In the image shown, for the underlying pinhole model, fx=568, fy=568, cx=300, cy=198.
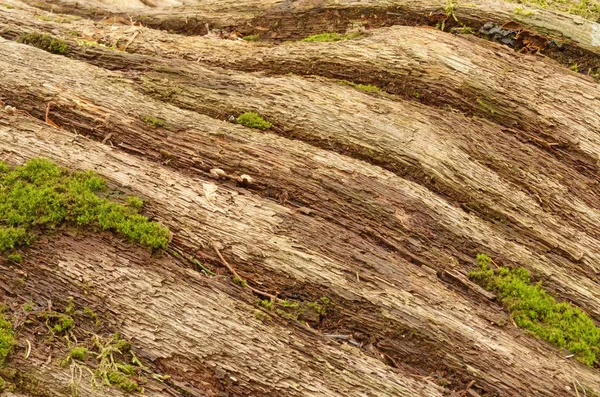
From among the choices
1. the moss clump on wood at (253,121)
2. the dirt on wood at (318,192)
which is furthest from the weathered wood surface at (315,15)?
the moss clump on wood at (253,121)

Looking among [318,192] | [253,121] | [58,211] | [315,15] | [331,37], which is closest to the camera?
[58,211]

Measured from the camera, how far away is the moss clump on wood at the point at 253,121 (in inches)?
397

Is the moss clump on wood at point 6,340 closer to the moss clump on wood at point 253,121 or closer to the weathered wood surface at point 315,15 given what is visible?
the moss clump on wood at point 253,121

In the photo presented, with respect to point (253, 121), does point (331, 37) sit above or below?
above

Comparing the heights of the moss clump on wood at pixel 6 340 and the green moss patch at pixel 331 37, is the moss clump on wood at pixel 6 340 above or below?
below

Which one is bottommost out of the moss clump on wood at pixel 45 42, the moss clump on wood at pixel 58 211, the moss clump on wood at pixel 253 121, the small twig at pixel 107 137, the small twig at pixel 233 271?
the small twig at pixel 233 271

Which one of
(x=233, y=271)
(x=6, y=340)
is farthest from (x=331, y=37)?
(x=6, y=340)

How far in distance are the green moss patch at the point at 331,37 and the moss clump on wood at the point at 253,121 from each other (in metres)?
2.91

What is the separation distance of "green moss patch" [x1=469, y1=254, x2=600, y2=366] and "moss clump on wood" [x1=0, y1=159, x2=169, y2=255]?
15.9ft

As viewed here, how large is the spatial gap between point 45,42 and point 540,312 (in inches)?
405

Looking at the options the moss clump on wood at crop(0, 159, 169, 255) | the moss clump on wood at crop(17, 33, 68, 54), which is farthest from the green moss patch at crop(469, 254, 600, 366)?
the moss clump on wood at crop(17, 33, 68, 54)

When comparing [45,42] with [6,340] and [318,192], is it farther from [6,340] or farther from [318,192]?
[6,340]

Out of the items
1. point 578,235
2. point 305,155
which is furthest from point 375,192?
point 578,235

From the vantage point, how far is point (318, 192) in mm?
9070
